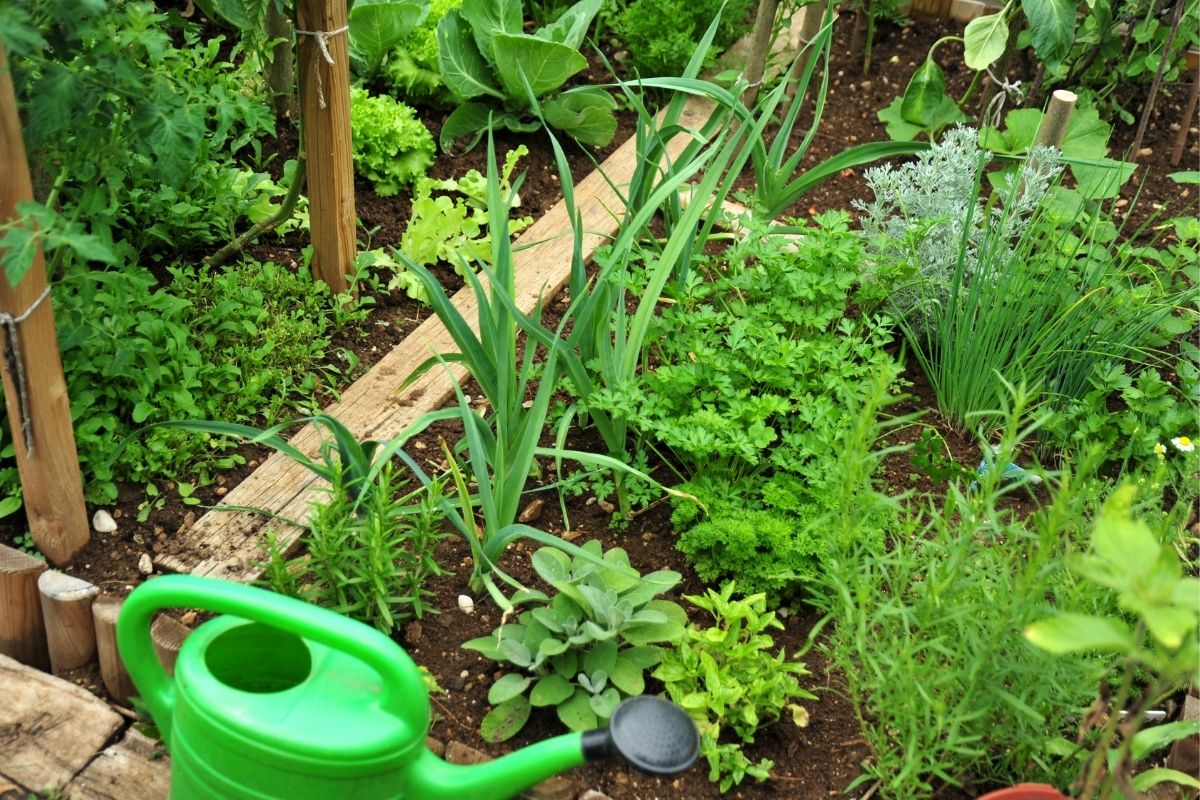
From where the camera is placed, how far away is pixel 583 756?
161 cm

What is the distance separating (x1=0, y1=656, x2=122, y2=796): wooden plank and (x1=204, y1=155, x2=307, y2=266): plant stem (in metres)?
1.08

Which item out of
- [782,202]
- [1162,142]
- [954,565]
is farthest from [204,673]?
[1162,142]

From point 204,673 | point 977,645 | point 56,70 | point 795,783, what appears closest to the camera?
point 204,673

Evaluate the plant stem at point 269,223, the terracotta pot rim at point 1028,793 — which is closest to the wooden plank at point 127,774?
the plant stem at point 269,223

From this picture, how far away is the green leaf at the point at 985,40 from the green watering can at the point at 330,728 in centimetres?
256

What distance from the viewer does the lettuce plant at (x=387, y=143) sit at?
3295mm

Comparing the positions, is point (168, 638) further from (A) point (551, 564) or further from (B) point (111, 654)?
(A) point (551, 564)

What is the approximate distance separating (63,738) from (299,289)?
122cm

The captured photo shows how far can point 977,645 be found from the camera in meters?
1.77

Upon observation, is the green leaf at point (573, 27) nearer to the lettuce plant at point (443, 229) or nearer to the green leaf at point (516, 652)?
the lettuce plant at point (443, 229)

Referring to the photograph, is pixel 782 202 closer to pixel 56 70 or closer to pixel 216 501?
pixel 216 501

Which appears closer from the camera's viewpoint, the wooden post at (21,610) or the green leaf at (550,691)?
the green leaf at (550,691)

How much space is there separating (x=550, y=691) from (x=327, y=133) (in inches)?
56.6

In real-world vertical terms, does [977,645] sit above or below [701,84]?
below
